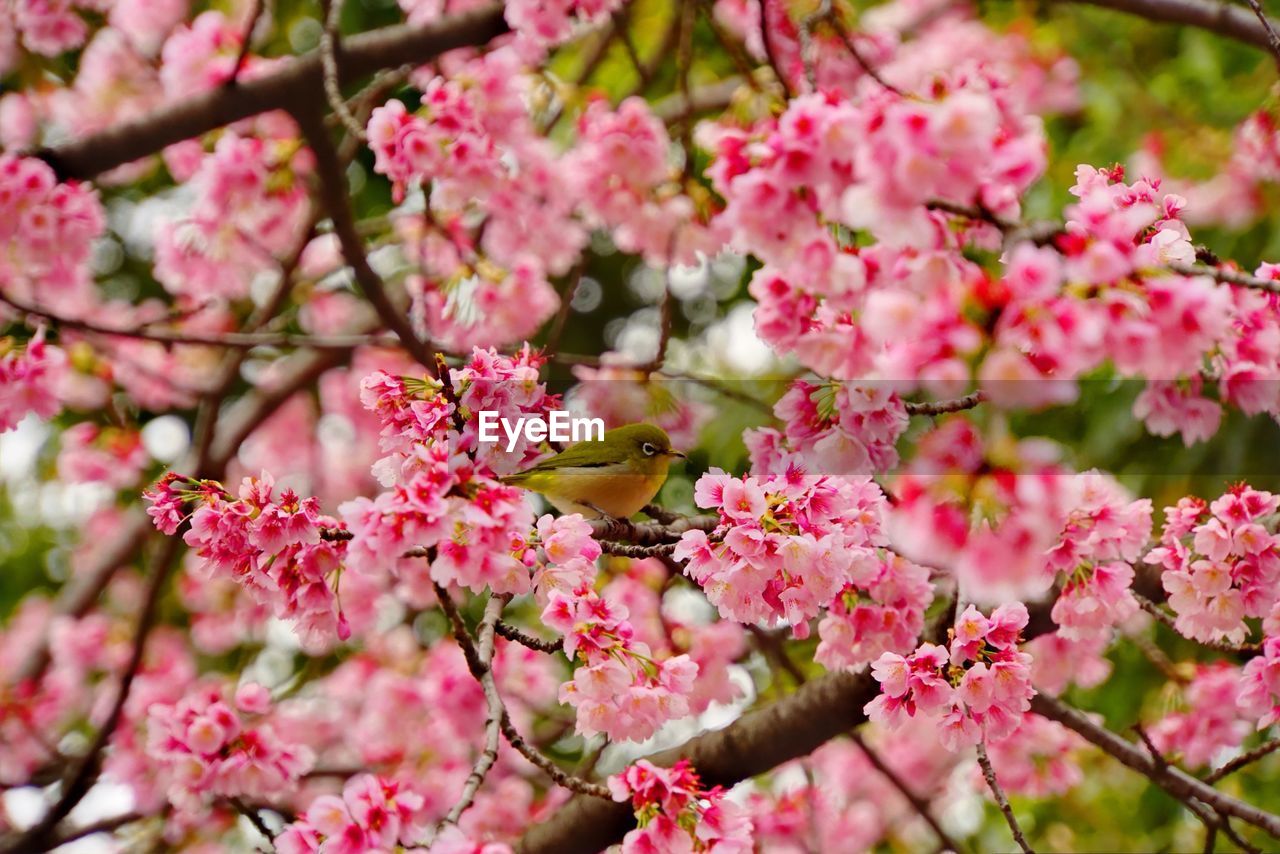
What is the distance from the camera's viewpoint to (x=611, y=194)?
9.63ft

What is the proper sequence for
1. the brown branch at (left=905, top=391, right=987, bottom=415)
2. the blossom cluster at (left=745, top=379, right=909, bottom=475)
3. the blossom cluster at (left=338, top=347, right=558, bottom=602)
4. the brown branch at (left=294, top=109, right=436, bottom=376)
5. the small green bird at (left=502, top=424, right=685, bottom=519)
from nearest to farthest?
1. the blossom cluster at (left=338, top=347, right=558, bottom=602)
2. the brown branch at (left=905, top=391, right=987, bottom=415)
3. the blossom cluster at (left=745, top=379, right=909, bottom=475)
4. the small green bird at (left=502, top=424, right=685, bottom=519)
5. the brown branch at (left=294, top=109, right=436, bottom=376)

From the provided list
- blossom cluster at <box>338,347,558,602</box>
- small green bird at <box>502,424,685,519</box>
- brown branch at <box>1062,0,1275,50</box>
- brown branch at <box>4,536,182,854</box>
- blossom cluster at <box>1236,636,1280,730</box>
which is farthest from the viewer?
brown branch at <box>4,536,182,854</box>

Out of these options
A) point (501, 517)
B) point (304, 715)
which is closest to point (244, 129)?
point (304, 715)

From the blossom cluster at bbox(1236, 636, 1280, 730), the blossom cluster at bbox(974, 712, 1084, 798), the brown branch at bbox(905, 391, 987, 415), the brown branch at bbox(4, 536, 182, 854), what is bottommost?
the blossom cluster at bbox(974, 712, 1084, 798)

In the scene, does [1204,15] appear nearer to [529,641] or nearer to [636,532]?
[636,532]

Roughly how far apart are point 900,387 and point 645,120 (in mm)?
1695

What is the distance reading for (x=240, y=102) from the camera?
2656 mm

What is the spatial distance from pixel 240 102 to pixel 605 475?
145 centimetres

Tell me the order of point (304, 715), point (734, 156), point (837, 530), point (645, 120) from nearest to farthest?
point (734, 156) < point (837, 530) < point (645, 120) < point (304, 715)

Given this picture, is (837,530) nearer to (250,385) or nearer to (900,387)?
(900,387)

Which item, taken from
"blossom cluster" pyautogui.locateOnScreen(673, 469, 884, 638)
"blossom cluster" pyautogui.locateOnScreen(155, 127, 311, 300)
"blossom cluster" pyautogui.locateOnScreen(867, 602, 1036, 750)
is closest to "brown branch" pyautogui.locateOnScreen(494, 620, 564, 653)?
"blossom cluster" pyautogui.locateOnScreen(673, 469, 884, 638)

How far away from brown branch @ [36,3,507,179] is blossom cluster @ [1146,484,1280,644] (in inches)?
78.2

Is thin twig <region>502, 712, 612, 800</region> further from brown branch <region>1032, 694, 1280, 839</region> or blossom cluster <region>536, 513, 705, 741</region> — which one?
brown branch <region>1032, 694, 1280, 839</region>

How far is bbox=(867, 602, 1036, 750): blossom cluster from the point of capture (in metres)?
1.57
